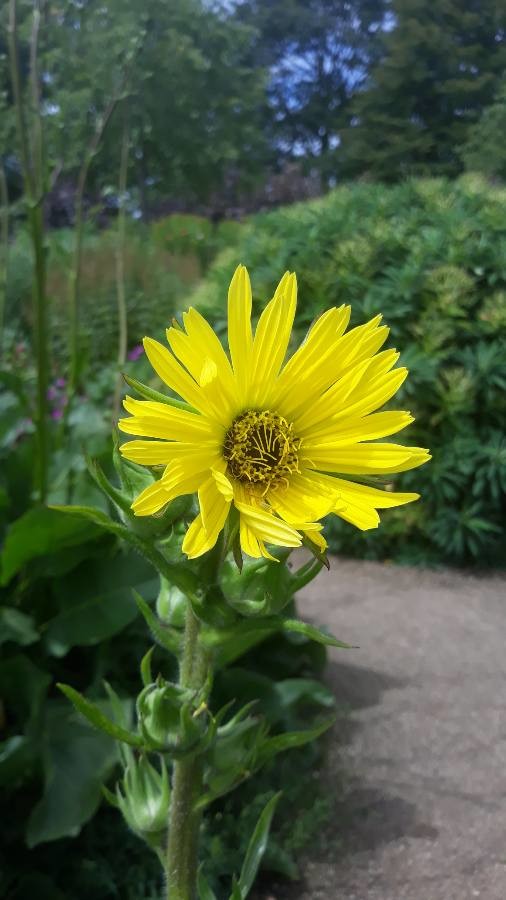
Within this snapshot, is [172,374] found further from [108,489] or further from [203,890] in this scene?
[203,890]

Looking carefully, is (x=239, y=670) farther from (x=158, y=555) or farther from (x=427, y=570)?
(x=427, y=570)

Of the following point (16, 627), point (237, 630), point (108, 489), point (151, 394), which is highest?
point (151, 394)

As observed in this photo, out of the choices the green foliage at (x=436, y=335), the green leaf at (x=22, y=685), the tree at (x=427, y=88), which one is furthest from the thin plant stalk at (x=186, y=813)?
the tree at (x=427, y=88)

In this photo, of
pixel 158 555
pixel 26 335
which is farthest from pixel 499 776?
pixel 26 335

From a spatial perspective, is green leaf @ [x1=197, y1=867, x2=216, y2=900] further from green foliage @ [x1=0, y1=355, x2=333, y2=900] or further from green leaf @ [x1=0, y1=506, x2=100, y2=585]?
green leaf @ [x1=0, y1=506, x2=100, y2=585]

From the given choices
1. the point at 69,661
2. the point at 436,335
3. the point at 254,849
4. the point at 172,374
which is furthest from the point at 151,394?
the point at 436,335

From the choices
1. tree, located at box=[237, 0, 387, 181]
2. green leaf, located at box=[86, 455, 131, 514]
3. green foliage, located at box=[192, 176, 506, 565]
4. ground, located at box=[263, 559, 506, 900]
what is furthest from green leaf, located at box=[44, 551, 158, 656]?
tree, located at box=[237, 0, 387, 181]
